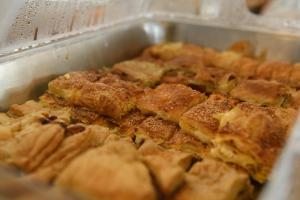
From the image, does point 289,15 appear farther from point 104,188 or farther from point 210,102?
point 104,188

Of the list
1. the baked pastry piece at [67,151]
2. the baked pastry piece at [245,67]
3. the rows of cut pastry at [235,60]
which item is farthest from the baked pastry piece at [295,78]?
the baked pastry piece at [67,151]

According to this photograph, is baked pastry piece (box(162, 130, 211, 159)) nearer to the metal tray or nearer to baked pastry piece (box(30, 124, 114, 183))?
baked pastry piece (box(30, 124, 114, 183))

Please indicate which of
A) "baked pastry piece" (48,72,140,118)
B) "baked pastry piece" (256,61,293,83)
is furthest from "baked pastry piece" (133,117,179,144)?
"baked pastry piece" (256,61,293,83)

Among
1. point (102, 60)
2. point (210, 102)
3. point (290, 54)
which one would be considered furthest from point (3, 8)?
point (290, 54)

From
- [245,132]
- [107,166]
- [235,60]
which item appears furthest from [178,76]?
[107,166]

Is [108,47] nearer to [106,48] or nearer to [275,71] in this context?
[106,48]

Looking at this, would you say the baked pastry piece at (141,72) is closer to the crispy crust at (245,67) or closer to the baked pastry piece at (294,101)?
the crispy crust at (245,67)
